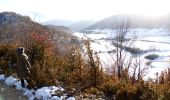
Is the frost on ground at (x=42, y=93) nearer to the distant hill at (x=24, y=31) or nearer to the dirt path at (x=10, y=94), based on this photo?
the dirt path at (x=10, y=94)

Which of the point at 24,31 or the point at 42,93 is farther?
the point at 24,31

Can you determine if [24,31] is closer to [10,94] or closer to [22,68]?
[22,68]

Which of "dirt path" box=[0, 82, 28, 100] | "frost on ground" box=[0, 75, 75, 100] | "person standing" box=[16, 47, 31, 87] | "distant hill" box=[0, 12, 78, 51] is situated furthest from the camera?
"distant hill" box=[0, 12, 78, 51]

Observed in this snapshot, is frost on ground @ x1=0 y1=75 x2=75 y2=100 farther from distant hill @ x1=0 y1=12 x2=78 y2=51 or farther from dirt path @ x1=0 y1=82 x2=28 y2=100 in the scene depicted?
distant hill @ x1=0 y1=12 x2=78 y2=51

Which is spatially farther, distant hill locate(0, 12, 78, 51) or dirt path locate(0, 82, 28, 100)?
distant hill locate(0, 12, 78, 51)

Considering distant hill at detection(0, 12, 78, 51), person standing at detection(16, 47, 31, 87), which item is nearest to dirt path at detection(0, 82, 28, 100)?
person standing at detection(16, 47, 31, 87)

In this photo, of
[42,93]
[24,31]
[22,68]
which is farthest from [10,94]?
[24,31]

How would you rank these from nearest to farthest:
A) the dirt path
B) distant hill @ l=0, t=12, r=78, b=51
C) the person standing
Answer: the dirt path → the person standing → distant hill @ l=0, t=12, r=78, b=51

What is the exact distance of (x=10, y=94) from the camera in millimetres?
13828

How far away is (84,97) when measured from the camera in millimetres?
12297

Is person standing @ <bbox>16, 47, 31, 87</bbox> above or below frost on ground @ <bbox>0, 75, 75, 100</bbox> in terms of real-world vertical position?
above

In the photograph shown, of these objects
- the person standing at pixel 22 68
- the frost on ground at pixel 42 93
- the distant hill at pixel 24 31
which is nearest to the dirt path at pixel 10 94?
the frost on ground at pixel 42 93

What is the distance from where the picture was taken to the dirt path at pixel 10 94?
13.1 metres

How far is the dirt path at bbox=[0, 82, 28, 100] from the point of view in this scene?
516 inches
